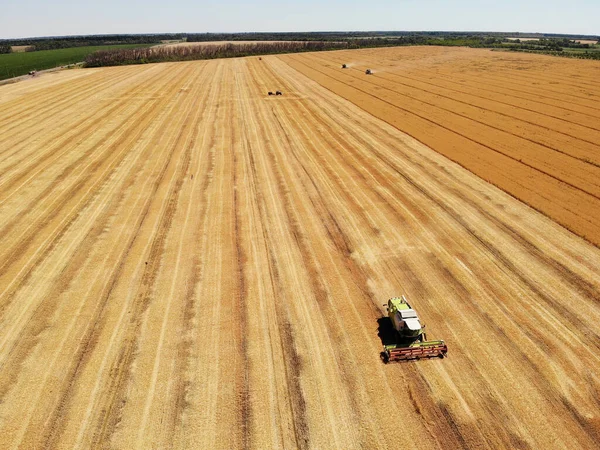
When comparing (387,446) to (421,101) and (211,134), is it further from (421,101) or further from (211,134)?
(421,101)

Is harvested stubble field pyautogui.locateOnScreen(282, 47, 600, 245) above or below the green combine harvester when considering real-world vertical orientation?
above

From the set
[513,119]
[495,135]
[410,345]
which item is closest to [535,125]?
[513,119]

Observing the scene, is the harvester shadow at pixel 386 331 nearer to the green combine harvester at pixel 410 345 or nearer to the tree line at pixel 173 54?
the green combine harvester at pixel 410 345

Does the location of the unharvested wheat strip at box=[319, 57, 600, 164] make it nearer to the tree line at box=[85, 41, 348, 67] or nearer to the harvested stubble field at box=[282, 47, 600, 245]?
the harvested stubble field at box=[282, 47, 600, 245]

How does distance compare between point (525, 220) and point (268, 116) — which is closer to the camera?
point (525, 220)

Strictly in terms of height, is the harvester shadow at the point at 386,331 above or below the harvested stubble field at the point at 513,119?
below

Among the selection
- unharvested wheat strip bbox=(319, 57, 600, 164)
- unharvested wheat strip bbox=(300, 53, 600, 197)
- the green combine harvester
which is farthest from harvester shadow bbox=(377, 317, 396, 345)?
unharvested wheat strip bbox=(319, 57, 600, 164)

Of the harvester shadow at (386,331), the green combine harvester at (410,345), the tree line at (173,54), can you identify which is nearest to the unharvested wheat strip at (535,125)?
the harvester shadow at (386,331)

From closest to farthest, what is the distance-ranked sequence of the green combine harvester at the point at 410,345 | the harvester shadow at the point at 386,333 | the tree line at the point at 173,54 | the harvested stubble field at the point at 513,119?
the green combine harvester at the point at 410,345 < the harvester shadow at the point at 386,333 < the harvested stubble field at the point at 513,119 < the tree line at the point at 173,54

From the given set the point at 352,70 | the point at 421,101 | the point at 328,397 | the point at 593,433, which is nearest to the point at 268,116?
the point at 421,101
